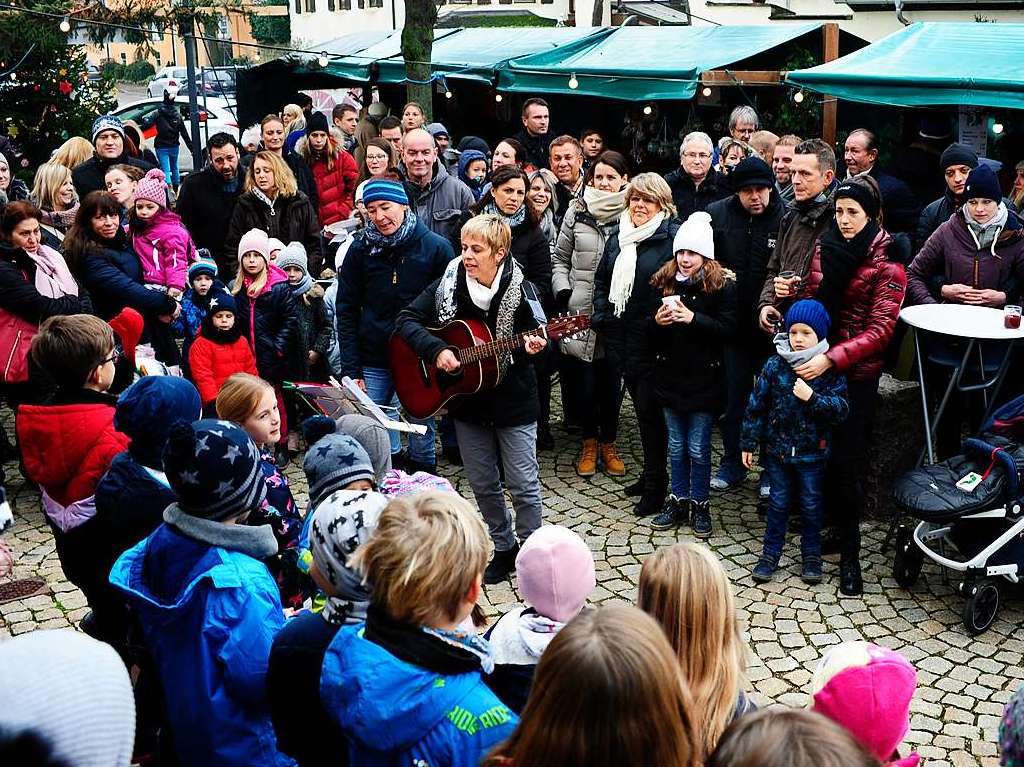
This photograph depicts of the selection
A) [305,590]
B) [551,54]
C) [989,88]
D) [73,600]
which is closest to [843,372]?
[305,590]

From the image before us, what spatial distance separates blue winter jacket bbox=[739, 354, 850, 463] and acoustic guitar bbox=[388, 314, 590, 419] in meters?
1.08

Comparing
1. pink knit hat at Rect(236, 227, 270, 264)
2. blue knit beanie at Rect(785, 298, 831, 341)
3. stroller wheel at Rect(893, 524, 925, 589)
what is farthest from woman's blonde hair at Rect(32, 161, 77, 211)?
stroller wheel at Rect(893, 524, 925, 589)

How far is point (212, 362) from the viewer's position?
7.26 metres

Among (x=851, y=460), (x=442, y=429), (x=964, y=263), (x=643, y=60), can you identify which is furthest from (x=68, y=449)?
(x=643, y=60)

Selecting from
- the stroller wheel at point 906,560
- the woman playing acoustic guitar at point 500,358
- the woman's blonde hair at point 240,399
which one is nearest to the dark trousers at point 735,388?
the stroller wheel at point 906,560

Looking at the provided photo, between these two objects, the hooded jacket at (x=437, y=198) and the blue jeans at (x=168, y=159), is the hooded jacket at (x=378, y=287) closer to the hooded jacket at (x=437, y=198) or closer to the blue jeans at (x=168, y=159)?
the hooded jacket at (x=437, y=198)

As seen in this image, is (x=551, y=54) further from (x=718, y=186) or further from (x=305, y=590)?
(x=305, y=590)

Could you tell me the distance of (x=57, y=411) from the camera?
14.6 feet

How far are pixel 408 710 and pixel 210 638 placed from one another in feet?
2.85

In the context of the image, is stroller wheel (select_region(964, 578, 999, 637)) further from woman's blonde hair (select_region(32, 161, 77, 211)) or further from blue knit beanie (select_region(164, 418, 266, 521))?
woman's blonde hair (select_region(32, 161, 77, 211))

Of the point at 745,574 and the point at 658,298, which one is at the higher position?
the point at 658,298

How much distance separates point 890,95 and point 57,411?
7082 millimetres

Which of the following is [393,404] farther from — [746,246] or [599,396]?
[746,246]

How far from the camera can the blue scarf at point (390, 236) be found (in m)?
6.56
